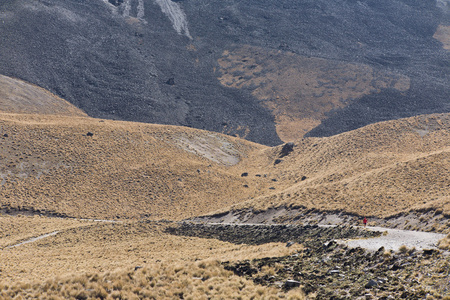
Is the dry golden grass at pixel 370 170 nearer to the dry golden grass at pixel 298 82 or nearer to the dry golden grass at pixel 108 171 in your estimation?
the dry golden grass at pixel 108 171

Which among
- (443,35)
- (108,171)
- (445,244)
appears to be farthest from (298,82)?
(445,244)

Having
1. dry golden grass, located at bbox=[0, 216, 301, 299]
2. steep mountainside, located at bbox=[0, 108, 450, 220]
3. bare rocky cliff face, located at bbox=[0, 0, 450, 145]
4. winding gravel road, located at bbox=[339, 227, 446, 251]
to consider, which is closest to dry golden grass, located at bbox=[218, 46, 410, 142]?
bare rocky cliff face, located at bbox=[0, 0, 450, 145]

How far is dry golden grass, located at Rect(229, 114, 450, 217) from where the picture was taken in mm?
28141

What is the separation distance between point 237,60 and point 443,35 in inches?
2825

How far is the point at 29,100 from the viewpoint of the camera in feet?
230

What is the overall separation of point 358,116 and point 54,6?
290 feet

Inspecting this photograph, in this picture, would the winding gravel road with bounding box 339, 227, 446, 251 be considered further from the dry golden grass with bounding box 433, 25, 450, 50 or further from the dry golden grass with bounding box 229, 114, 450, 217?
the dry golden grass with bounding box 433, 25, 450, 50

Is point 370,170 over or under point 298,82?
over

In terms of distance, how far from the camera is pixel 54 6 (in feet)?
344

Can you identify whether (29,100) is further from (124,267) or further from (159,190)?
(124,267)

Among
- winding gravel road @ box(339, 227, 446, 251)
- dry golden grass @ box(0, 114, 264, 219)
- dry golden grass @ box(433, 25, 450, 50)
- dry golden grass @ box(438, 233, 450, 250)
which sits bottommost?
dry golden grass @ box(0, 114, 264, 219)

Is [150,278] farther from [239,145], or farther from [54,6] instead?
[54,6]

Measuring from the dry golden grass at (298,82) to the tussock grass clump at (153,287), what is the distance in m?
70.6

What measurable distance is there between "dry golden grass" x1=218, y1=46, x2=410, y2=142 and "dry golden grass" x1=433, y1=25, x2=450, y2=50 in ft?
109
